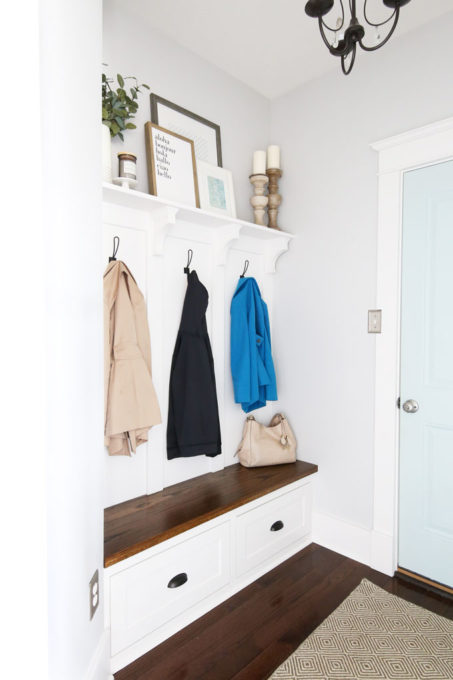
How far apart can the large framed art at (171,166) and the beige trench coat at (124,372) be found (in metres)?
0.48

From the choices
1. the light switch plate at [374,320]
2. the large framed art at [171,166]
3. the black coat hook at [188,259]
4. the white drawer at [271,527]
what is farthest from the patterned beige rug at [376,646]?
the large framed art at [171,166]

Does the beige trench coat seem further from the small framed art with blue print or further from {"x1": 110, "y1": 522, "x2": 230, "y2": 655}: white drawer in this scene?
the small framed art with blue print

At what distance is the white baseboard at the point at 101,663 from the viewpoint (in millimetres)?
1321

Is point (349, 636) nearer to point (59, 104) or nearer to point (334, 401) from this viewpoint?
point (334, 401)

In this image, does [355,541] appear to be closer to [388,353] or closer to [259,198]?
[388,353]

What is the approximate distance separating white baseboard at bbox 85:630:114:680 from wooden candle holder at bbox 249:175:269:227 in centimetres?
214

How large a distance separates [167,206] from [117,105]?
1.56 ft

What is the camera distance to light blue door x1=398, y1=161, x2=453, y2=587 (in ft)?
6.42

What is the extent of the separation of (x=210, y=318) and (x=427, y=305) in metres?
1.12

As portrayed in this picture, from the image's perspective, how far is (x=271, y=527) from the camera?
2184 mm

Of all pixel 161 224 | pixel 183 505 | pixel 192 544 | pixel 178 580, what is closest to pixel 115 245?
pixel 161 224

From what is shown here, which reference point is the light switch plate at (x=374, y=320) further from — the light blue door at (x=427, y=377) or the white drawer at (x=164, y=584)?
the white drawer at (x=164, y=584)

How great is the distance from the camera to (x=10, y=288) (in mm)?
891

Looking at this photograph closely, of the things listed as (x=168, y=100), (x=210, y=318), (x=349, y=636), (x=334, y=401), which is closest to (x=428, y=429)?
(x=334, y=401)
